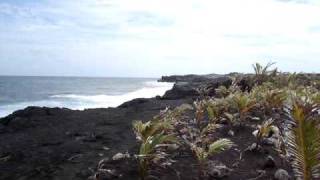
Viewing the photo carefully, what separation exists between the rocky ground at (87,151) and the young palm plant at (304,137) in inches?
87.2

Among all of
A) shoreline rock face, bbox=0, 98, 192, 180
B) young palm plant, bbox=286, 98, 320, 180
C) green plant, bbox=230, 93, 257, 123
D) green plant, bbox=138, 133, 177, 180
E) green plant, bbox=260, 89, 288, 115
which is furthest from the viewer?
green plant, bbox=260, 89, 288, 115

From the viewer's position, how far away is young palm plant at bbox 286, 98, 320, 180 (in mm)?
5113

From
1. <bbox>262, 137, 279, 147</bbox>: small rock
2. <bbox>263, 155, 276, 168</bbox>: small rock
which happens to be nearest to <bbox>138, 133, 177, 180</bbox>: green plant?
<bbox>263, 155, 276, 168</bbox>: small rock

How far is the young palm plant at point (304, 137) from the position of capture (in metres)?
5.11

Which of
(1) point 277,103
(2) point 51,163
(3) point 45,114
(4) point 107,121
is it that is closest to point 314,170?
(2) point 51,163

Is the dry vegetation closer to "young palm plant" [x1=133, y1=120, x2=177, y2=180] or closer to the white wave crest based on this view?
"young palm plant" [x1=133, y1=120, x2=177, y2=180]

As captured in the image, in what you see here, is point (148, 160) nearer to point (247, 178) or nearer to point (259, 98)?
point (247, 178)

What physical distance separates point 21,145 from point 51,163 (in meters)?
2.06

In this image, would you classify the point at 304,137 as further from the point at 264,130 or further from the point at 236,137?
the point at 236,137

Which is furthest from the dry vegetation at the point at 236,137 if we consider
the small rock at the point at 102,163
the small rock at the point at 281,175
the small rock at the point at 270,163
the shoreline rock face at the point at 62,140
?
the shoreline rock face at the point at 62,140

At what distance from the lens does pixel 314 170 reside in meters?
5.56

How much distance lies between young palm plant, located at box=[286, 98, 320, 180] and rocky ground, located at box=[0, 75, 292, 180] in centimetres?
221

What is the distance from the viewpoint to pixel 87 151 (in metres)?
9.90

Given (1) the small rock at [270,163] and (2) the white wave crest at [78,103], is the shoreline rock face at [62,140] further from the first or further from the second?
(2) the white wave crest at [78,103]
